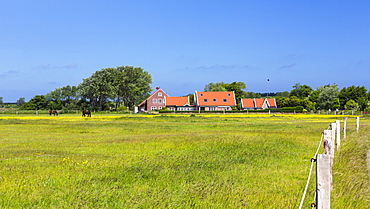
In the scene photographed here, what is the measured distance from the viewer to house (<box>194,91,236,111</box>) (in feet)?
428

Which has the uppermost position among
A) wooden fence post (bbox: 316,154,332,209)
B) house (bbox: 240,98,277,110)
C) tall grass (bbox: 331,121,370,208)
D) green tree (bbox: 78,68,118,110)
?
green tree (bbox: 78,68,118,110)

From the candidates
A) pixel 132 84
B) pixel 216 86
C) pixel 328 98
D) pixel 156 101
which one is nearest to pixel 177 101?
Result: pixel 156 101

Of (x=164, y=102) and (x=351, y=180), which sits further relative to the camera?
(x=164, y=102)

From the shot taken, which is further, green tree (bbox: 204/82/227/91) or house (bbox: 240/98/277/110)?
green tree (bbox: 204/82/227/91)

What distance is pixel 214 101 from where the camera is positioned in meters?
131

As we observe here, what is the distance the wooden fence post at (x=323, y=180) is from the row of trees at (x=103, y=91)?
125637mm

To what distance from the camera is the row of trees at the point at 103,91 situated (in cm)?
13062

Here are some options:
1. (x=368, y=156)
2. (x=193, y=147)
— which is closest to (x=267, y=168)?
(x=368, y=156)

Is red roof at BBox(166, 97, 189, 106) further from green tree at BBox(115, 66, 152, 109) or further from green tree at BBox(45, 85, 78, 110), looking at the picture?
green tree at BBox(45, 85, 78, 110)

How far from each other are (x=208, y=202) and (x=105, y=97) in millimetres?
128732

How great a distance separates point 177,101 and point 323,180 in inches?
5139

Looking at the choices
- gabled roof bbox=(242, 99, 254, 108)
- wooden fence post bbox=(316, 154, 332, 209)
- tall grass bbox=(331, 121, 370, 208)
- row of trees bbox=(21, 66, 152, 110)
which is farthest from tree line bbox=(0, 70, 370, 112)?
wooden fence post bbox=(316, 154, 332, 209)

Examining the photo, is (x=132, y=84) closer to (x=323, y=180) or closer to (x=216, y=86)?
(x=216, y=86)

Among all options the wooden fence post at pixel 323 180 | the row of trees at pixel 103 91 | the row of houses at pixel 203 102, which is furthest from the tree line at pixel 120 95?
the wooden fence post at pixel 323 180
